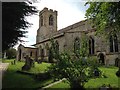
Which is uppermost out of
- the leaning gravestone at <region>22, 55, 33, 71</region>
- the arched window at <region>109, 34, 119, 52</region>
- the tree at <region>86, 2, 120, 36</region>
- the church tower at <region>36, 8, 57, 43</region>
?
the church tower at <region>36, 8, 57, 43</region>

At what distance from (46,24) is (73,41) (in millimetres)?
23914

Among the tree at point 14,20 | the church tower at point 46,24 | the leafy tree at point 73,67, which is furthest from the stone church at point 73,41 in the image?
the tree at point 14,20

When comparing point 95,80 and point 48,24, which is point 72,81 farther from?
point 48,24

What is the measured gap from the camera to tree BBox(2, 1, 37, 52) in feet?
53.6

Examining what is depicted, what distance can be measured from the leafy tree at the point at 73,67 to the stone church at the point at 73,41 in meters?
2.02

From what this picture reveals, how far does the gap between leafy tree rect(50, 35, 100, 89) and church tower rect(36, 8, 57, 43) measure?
4594cm

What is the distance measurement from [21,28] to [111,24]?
9.70 m

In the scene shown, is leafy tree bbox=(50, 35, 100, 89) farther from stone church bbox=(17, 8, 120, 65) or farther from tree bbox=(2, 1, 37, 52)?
tree bbox=(2, 1, 37, 52)

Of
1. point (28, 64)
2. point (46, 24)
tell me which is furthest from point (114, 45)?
point (46, 24)

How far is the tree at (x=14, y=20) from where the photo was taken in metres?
16.3

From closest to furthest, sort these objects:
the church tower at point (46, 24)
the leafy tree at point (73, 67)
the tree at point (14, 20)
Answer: the leafy tree at point (73, 67) → the tree at point (14, 20) → the church tower at point (46, 24)

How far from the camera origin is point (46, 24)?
208 feet

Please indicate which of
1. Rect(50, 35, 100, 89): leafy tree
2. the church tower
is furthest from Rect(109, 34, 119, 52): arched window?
the church tower

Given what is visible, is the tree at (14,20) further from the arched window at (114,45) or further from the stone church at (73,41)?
the arched window at (114,45)
